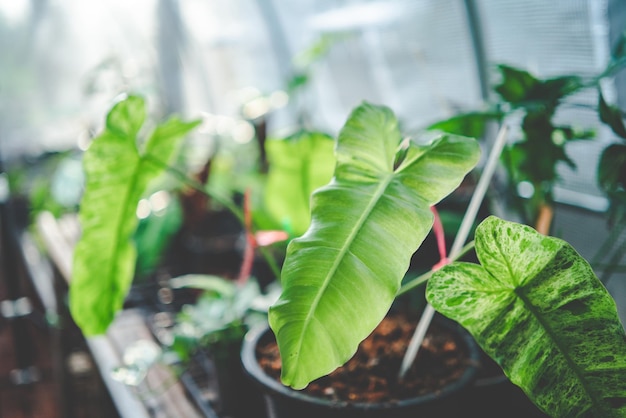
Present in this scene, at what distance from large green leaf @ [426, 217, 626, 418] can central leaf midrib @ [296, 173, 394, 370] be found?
10 centimetres

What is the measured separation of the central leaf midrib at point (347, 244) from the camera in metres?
0.62

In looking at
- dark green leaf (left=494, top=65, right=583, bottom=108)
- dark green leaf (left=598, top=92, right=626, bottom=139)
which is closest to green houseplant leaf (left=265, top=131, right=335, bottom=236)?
dark green leaf (left=494, top=65, right=583, bottom=108)

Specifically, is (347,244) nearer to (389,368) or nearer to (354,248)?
(354,248)

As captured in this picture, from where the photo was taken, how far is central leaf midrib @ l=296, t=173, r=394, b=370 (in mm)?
624

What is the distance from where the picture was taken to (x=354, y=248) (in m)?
0.66

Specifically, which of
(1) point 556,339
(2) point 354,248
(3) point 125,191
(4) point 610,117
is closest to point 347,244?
(2) point 354,248

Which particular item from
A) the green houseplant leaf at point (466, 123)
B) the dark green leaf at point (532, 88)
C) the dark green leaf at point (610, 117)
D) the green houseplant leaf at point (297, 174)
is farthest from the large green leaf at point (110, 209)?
the dark green leaf at point (610, 117)

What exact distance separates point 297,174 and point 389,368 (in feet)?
1.35

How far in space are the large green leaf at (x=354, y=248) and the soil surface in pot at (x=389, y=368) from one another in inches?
10.3

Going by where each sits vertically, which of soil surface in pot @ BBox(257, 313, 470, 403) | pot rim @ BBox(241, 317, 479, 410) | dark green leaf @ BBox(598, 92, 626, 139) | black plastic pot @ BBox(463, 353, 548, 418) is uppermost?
dark green leaf @ BBox(598, 92, 626, 139)

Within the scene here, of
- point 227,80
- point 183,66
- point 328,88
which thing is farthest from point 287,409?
point 183,66

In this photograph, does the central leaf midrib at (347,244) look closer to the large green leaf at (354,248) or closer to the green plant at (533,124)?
the large green leaf at (354,248)

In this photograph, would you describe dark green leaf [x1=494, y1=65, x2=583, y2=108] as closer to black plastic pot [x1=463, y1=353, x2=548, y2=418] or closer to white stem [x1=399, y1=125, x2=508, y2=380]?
white stem [x1=399, y1=125, x2=508, y2=380]

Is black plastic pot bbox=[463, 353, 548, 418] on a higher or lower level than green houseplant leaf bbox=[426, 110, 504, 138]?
lower
